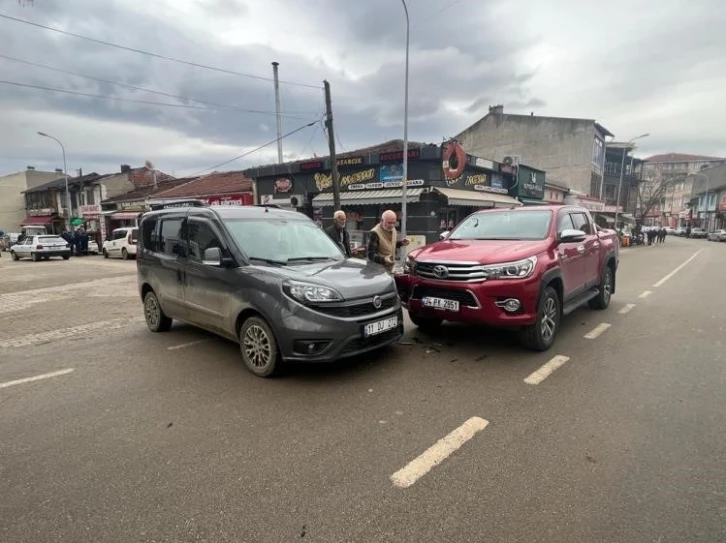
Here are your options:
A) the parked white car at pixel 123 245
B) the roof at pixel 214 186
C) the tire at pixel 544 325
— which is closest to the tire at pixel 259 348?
the tire at pixel 544 325

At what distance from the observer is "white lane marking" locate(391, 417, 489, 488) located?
104 inches

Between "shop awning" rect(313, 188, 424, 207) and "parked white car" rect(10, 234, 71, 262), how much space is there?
53.5 feet

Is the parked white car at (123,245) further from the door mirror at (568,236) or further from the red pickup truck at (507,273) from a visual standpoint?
the door mirror at (568,236)

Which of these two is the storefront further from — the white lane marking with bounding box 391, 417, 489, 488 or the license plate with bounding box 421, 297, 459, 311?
the white lane marking with bounding box 391, 417, 489, 488

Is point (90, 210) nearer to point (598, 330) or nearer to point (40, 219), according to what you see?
point (40, 219)

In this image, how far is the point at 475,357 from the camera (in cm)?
482

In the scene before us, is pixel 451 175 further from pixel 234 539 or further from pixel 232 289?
pixel 234 539

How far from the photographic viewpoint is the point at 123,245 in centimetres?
2377

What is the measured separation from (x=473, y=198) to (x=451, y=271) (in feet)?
47.6

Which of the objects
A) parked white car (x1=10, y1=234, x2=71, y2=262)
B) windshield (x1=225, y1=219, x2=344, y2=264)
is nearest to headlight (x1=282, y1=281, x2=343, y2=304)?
windshield (x1=225, y1=219, x2=344, y2=264)

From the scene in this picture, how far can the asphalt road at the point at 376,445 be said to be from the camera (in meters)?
2.25

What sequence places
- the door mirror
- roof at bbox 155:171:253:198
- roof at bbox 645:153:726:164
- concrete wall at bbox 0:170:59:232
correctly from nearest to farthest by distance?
the door mirror
roof at bbox 155:171:253:198
concrete wall at bbox 0:170:59:232
roof at bbox 645:153:726:164

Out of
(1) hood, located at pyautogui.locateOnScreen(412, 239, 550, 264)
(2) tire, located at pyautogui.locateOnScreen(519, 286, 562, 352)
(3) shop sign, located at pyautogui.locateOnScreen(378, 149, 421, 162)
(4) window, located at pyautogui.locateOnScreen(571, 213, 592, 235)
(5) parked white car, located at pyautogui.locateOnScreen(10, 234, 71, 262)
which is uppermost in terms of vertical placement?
(3) shop sign, located at pyautogui.locateOnScreen(378, 149, 421, 162)

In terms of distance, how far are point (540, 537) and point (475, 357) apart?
108 inches
